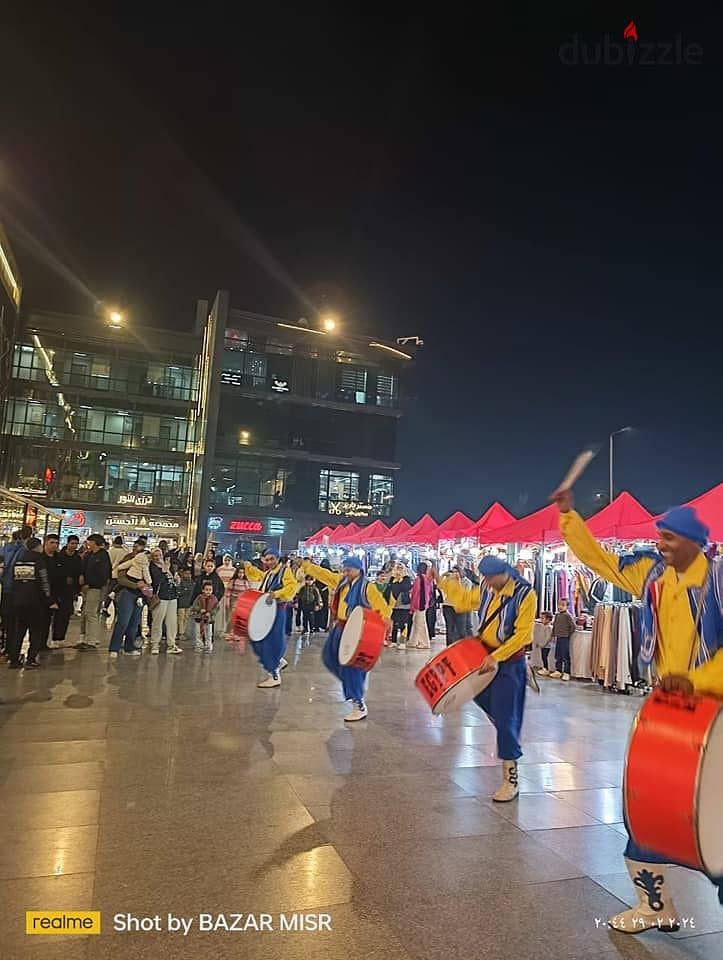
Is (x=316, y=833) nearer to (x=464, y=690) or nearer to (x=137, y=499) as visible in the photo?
(x=464, y=690)

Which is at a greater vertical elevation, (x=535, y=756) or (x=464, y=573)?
(x=464, y=573)

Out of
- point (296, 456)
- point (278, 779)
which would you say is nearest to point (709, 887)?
point (278, 779)

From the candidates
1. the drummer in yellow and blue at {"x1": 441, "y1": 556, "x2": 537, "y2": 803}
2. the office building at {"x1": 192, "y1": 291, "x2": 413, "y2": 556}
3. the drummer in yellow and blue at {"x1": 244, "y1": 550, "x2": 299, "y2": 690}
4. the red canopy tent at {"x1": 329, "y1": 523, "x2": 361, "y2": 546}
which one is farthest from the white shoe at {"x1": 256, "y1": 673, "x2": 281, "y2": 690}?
the office building at {"x1": 192, "y1": 291, "x2": 413, "y2": 556}

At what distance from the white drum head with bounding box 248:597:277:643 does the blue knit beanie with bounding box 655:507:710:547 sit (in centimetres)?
599

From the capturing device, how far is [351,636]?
6.95m

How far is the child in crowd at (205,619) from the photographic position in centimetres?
1220

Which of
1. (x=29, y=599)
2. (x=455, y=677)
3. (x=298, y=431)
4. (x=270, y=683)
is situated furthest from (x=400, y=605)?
(x=298, y=431)

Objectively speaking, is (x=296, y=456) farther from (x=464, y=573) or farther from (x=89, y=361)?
(x=464, y=573)

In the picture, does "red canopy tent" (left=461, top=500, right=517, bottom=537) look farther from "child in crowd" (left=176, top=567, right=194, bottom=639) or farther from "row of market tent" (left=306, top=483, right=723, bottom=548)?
"child in crowd" (left=176, top=567, right=194, bottom=639)

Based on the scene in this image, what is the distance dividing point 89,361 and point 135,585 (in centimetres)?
2901

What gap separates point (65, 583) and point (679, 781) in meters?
10.6

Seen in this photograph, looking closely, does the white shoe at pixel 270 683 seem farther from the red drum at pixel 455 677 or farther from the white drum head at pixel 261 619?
the red drum at pixel 455 677

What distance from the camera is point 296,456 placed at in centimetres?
4356

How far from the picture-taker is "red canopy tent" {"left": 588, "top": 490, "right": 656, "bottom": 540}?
1052 centimetres
